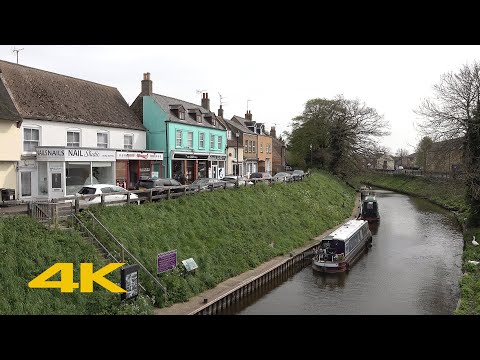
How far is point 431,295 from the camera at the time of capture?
1753 centimetres

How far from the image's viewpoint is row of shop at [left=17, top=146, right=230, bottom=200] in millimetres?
21094

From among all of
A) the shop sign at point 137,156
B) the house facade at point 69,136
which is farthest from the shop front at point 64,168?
the shop sign at point 137,156

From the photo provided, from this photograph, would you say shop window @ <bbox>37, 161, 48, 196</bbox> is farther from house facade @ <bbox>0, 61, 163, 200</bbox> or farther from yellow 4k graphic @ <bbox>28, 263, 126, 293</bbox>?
yellow 4k graphic @ <bbox>28, 263, 126, 293</bbox>

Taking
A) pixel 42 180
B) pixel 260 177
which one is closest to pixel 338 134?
pixel 260 177

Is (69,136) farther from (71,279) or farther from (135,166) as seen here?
(71,279)

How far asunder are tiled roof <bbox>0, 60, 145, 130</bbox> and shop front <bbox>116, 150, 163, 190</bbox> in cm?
247

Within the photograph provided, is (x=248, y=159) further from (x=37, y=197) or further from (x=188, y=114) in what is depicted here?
(x=37, y=197)

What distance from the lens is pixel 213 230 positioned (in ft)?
65.5

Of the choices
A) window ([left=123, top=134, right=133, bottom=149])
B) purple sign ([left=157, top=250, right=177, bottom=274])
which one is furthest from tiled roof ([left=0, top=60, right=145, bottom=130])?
purple sign ([left=157, top=250, right=177, bottom=274])

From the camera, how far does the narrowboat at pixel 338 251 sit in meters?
20.6

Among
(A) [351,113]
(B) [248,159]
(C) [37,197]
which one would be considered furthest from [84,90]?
(A) [351,113]

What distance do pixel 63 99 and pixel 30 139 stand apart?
448 cm
